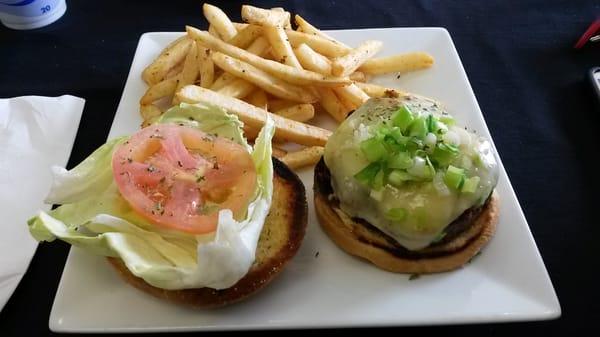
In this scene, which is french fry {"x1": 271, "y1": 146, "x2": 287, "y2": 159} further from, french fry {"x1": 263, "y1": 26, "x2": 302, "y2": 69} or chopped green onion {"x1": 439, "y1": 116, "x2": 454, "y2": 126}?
chopped green onion {"x1": 439, "y1": 116, "x2": 454, "y2": 126}

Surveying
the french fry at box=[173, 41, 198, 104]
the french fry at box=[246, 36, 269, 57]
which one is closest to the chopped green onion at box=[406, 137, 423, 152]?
the french fry at box=[246, 36, 269, 57]

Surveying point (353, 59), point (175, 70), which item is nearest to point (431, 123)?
point (353, 59)

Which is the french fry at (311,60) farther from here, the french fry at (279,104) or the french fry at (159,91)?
the french fry at (159,91)

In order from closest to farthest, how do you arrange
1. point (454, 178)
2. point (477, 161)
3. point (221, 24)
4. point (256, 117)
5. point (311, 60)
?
point (454, 178), point (477, 161), point (256, 117), point (311, 60), point (221, 24)

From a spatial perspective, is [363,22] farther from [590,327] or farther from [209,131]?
[590,327]

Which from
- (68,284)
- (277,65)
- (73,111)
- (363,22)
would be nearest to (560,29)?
(363,22)

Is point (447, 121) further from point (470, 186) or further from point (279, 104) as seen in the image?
point (279, 104)

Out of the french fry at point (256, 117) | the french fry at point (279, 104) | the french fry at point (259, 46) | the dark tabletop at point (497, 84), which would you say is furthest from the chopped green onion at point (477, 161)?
the french fry at point (259, 46)
